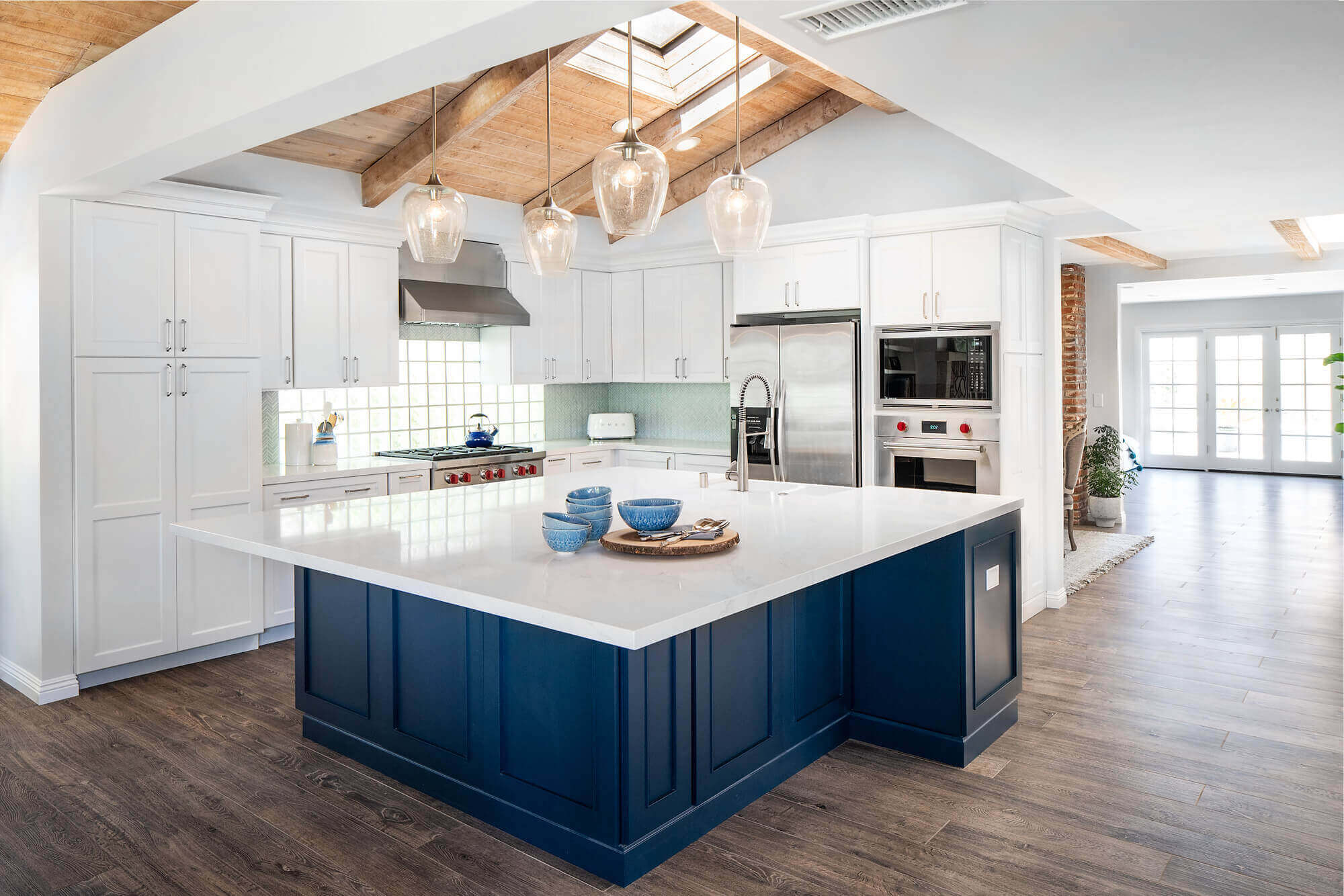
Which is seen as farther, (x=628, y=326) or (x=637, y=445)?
(x=628, y=326)

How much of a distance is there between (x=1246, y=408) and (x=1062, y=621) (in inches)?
345

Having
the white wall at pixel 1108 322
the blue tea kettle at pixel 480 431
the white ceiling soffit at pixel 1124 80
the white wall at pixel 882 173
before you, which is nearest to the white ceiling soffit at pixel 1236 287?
the white wall at pixel 1108 322

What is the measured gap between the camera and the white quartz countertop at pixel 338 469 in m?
4.73

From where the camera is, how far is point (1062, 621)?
5.14 meters

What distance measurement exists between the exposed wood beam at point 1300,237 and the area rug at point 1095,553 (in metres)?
2.52

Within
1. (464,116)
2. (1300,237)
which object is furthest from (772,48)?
(1300,237)

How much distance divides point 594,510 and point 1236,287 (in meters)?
9.79

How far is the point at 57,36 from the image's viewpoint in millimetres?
3498

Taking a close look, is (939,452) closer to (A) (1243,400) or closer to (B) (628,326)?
(B) (628,326)

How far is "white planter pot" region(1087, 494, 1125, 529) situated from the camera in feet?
26.6

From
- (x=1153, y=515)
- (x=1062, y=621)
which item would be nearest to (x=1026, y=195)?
(x=1062, y=621)

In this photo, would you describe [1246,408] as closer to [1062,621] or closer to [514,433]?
[1062,621]

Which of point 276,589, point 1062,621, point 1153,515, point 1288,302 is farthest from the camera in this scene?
point 1288,302

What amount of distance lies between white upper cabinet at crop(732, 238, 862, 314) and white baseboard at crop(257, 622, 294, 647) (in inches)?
131
